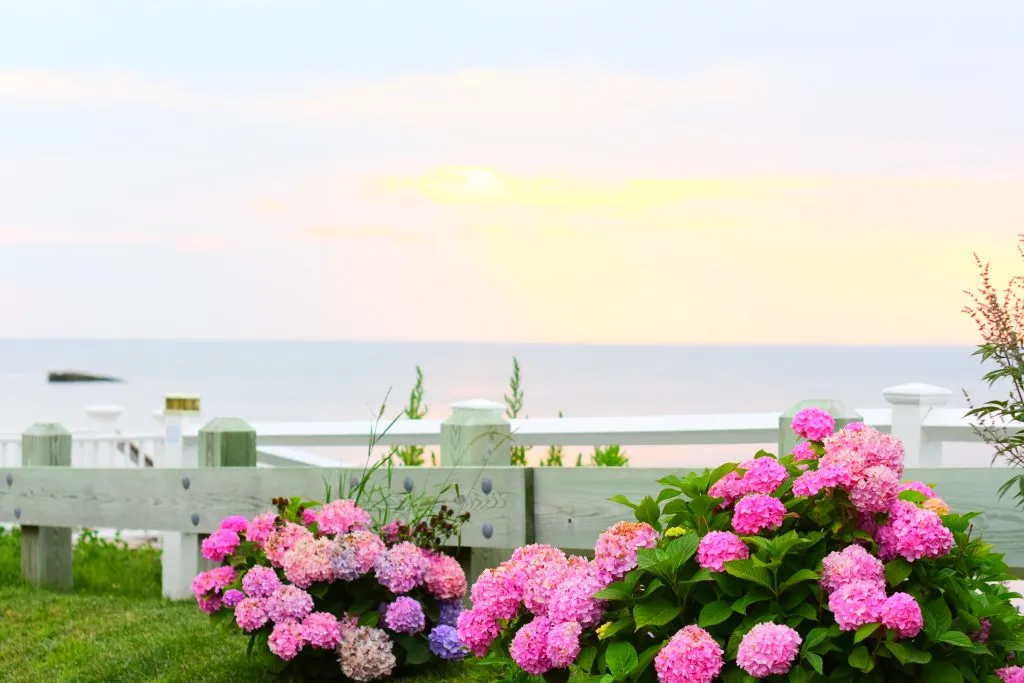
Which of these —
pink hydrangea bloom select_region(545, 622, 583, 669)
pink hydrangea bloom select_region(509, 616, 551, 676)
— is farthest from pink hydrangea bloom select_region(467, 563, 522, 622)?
pink hydrangea bloom select_region(545, 622, 583, 669)

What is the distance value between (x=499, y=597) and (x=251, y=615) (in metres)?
1.42

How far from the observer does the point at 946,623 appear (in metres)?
2.89

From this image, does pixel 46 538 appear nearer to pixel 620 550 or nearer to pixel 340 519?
pixel 340 519

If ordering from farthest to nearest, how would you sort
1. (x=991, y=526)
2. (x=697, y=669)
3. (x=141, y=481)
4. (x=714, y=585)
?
1. (x=141, y=481)
2. (x=991, y=526)
3. (x=714, y=585)
4. (x=697, y=669)

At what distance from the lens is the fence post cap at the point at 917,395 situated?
205 inches

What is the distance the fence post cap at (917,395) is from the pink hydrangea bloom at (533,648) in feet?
9.09

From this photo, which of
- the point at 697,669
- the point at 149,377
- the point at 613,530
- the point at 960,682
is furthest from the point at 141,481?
the point at 149,377

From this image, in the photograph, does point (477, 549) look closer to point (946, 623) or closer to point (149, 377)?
point (946, 623)

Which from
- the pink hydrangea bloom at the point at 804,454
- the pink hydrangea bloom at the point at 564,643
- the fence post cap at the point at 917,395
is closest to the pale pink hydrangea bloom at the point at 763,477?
the pink hydrangea bloom at the point at 804,454

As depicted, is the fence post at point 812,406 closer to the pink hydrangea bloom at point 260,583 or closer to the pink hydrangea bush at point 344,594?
the pink hydrangea bush at point 344,594

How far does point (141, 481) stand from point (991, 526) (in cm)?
443

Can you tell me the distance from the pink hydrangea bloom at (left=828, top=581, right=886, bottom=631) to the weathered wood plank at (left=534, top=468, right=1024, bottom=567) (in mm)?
1347

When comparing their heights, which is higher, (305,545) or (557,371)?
(557,371)

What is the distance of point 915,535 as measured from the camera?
113 inches
